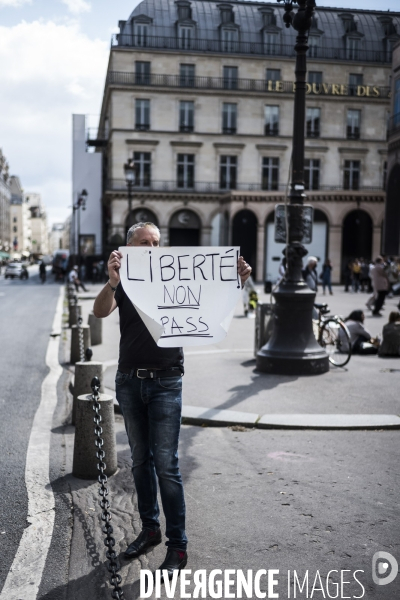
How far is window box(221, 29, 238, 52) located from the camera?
163 feet

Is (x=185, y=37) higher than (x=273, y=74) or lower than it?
higher

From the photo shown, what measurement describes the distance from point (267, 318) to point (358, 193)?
123 feet

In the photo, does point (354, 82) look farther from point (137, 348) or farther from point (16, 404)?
point (137, 348)

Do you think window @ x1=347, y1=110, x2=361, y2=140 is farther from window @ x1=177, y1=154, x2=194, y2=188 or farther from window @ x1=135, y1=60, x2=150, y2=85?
window @ x1=135, y1=60, x2=150, y2=85

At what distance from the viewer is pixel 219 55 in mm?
49094

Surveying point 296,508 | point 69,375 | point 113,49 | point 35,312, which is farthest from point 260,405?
point 113,49

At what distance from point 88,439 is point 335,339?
6136 millimetres

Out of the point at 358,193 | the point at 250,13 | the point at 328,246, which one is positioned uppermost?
the point at 250,13

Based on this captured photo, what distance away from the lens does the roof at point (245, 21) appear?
48.9 metres

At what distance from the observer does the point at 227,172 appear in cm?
4962

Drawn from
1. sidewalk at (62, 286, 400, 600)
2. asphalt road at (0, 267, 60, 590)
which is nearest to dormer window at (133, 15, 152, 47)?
asphalt road at (0, 267, 60, 590)


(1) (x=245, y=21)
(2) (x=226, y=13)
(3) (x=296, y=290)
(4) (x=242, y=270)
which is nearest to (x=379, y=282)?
(3) (x=296, y=290)

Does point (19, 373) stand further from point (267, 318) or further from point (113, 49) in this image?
point (113, 49)

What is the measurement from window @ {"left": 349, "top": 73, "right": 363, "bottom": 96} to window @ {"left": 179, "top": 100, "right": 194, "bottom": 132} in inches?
503
